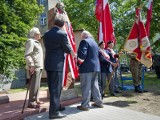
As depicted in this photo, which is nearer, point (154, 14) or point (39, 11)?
point (39, 11)

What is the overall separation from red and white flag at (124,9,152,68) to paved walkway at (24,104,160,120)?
6.69ft

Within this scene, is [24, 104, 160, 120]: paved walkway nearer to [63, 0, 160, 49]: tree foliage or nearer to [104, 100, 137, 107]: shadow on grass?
[104, 100, 137, 107]: shadow on grass

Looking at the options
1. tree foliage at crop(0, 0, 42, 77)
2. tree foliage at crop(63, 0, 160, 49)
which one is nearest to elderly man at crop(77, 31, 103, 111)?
tree foliage at crop(0, 0, 42, 77)

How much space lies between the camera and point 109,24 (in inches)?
325

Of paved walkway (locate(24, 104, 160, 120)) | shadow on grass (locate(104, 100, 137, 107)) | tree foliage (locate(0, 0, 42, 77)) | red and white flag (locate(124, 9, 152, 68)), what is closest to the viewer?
paved walkway (locate(24, 104, 160, 120))

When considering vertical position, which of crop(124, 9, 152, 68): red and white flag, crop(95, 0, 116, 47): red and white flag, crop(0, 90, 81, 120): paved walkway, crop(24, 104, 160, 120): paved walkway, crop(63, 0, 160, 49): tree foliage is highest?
crop(63, 0, 160, 49): tree foliage

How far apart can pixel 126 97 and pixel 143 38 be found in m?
1.93

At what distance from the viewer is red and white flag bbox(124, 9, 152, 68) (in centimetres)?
774

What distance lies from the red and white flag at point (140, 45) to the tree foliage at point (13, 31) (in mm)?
5270

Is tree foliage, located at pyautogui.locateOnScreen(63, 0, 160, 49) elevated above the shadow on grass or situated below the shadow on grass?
above

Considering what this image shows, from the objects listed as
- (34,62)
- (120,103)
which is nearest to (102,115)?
(120,103)

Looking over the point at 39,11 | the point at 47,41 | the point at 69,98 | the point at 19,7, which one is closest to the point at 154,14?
the point at 39,11

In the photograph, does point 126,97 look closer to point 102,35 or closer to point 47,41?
point 102,35

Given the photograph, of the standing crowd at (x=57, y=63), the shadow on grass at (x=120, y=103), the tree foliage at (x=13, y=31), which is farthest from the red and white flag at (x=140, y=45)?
the tree foliage at (x=13, y=31)
